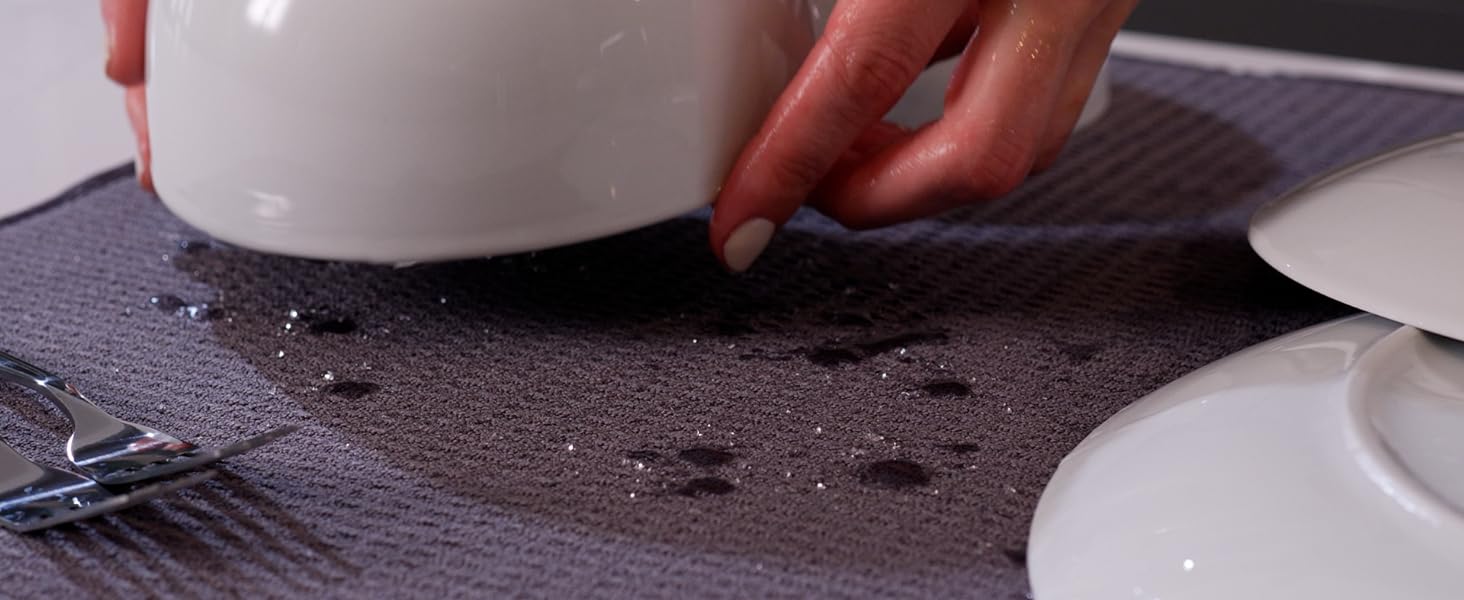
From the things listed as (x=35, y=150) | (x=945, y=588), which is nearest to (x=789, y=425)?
(x=945, y=588)

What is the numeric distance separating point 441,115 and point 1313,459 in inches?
7.9

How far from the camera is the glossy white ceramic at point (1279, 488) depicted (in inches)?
9.3

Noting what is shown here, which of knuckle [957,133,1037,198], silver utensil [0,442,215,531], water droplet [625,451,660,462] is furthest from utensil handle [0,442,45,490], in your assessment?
knuckle [957,133,1037,198]

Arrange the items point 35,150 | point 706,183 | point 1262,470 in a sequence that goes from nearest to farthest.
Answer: point 1262,470, point 706,183, point 35,150

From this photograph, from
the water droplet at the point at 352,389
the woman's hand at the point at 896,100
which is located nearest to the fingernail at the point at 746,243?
the woman's hand at the point at 896,100

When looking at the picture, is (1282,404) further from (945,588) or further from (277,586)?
(277,586)

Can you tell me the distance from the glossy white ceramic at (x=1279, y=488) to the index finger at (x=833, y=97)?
11 cm

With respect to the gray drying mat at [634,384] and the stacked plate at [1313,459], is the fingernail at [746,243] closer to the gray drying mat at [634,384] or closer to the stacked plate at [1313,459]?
the gray drying mat at [634,384]

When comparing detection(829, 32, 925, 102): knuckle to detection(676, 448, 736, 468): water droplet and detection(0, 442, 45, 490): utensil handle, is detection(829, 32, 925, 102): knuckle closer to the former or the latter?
detection(676, 448, 736, 468): water droplet

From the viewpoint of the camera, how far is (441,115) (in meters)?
0.32

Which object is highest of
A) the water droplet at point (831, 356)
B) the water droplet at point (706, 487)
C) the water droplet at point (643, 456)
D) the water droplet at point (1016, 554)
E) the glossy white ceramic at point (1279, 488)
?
the glossy white ceramic at point (1279, 488)

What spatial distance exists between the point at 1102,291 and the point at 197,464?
25cm

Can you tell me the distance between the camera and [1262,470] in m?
0.26

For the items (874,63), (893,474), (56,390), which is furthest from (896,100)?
(56,390)
